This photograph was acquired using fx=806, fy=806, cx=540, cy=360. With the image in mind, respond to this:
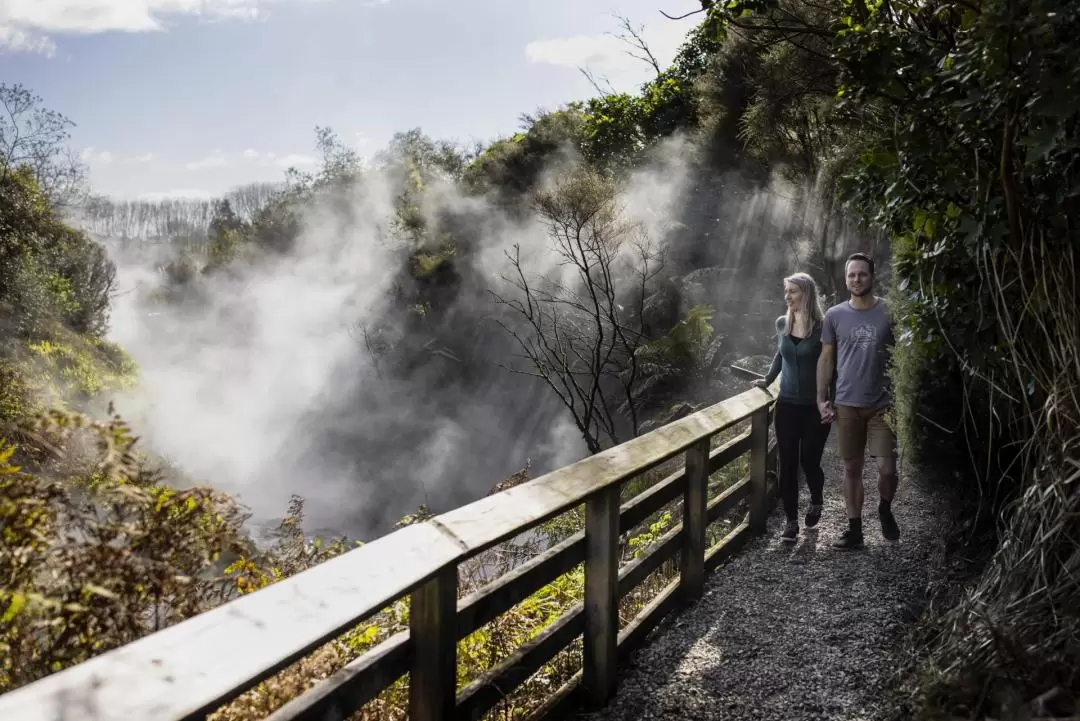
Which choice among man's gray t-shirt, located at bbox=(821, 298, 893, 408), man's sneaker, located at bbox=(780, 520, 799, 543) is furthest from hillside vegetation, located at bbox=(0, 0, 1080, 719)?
man's sneaker, located at bbox=(780, 520, 799, 543)

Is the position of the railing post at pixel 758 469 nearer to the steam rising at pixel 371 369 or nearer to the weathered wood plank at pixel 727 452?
the weathered wood plank at pixel 727 452

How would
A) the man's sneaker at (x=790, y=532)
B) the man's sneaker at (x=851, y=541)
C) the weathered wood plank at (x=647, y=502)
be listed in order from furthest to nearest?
1. the man's sneaker at (x=790, y=532)
2. the man's sneaker at (x=851, y=541)
3. the weathered wood plank at (x=647, y=502)

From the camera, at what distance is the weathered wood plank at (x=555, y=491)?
7.70 ft

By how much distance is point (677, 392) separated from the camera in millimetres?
16609

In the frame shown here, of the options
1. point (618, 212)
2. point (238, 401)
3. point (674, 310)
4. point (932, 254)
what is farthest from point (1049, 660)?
point (238, 401)

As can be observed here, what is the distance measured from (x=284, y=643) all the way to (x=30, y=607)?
2.05 ft

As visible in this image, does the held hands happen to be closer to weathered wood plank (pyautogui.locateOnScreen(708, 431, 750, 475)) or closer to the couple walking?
the couple walking

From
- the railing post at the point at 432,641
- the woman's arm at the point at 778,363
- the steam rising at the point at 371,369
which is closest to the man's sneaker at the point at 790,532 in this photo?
the woman's arm at the point at 778,363

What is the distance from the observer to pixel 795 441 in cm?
543

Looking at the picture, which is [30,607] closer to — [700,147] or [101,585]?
[101,585]

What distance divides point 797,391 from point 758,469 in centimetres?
64

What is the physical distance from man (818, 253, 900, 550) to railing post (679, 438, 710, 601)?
1.16m

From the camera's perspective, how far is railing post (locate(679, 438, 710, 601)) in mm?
4273

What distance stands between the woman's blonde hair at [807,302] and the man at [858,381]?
26 centimetres
